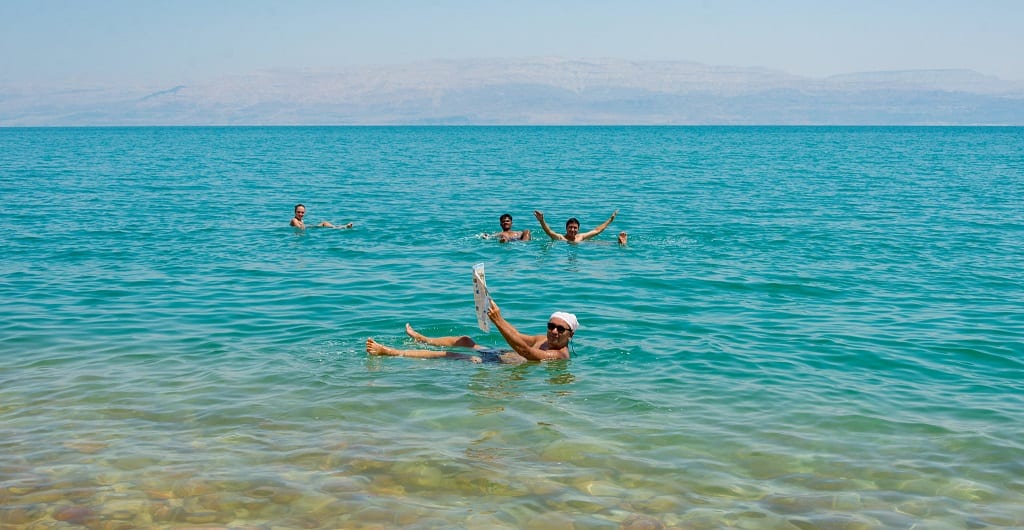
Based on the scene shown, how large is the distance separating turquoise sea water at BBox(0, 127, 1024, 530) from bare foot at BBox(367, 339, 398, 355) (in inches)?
10.6

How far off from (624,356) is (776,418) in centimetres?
331

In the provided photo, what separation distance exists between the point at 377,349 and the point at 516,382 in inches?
87.0

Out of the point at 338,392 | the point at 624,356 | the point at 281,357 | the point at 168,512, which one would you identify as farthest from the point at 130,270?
the point at 168,512

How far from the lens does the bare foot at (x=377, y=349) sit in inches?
531

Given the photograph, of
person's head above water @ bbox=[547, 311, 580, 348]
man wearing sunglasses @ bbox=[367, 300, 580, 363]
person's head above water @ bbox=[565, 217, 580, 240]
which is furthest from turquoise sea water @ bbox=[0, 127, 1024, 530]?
person's head above water @ bbox=[565, 217, 580, 240]

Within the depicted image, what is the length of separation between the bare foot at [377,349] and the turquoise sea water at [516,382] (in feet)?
0.89

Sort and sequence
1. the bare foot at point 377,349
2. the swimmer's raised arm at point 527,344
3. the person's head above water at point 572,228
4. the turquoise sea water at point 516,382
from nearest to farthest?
the turquoise sea water at point 516,382
the swimmer's raised arm at point 527,344
the bare foot at point 377,349
the person's head above water at point 572,228

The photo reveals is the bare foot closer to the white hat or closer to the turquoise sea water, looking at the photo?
the turquoise sea water

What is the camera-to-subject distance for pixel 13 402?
11.5 metres

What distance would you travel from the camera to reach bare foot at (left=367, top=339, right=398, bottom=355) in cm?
1349

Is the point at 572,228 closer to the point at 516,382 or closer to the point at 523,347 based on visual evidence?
the point at 523,347

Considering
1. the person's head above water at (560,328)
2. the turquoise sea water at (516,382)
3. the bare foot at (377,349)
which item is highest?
the person's head above water at (560,328)

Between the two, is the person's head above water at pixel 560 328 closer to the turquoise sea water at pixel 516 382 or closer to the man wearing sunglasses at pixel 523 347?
the man wearing sunglasses at pixel 523 347

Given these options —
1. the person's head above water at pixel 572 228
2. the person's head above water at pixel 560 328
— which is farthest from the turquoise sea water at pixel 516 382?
the person's head above water at pixel 572 228
